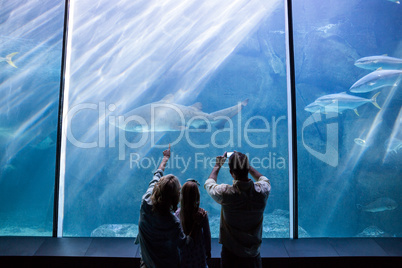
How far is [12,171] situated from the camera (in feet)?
19.2

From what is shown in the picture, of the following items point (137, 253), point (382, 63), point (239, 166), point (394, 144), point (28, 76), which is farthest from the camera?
point (28, 76)

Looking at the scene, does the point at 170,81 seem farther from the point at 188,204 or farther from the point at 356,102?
the point at 188,204

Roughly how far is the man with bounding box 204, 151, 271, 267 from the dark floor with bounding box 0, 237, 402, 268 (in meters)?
0.82

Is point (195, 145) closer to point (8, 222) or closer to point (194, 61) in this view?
point (194, 61)

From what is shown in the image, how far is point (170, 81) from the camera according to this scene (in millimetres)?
7699

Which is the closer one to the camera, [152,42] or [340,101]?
[340,101]

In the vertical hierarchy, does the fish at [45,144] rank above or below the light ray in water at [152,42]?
below

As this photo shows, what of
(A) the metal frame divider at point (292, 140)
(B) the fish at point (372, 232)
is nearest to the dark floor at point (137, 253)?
(A) the metal frame divider at point (292, 140)

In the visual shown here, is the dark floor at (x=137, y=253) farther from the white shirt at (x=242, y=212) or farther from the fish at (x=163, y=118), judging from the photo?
the fish at (x=163, y=118)

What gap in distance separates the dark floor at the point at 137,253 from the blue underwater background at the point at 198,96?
242 centimetres

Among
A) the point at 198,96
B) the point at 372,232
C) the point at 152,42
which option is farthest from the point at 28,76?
the point at 372,232

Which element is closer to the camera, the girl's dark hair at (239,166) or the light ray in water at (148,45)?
the girl's dark hair at (239,166)

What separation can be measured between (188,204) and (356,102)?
3.71 meters

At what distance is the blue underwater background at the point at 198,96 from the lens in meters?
5.37
